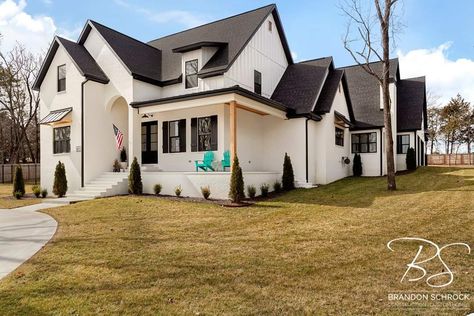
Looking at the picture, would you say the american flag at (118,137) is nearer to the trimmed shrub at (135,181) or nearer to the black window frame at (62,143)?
the trimmed shrub at (135,181)

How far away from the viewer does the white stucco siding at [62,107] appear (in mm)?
15680

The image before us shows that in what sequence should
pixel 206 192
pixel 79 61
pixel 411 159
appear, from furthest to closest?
pixel 411 159, pixel 79 61, pixel 206 192

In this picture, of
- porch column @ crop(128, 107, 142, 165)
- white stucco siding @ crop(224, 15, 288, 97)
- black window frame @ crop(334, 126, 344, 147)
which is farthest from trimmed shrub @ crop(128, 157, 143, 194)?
black window frame @ crop(334, 126, 344, 147)

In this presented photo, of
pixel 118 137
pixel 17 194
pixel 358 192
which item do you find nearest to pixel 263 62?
pixel 118 137

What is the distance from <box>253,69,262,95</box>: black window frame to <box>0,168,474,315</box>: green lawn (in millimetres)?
8608

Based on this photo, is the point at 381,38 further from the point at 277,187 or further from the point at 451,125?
the point at 451,125

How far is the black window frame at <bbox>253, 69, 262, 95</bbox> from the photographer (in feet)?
55.0

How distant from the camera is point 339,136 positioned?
19.1 m

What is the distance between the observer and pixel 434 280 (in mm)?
4395

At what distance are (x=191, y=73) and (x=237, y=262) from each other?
12.2 m

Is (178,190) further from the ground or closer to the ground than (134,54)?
closer to the ground

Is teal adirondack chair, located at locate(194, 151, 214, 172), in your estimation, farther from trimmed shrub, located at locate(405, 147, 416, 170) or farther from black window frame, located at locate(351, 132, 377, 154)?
trimmed shrub, located at locate(405, 147, 416, 170)

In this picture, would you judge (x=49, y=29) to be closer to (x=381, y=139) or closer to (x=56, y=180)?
(x=56, y=180)

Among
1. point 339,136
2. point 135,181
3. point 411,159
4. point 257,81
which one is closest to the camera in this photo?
point 135,181
